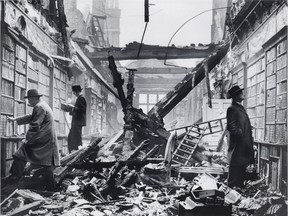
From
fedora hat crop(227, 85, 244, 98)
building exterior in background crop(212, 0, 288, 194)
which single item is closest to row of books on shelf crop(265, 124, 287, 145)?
building exterior in background crop(212, 0, 288, 194)

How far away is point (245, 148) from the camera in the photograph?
5848 millimetres

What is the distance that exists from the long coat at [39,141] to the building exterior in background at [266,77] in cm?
473

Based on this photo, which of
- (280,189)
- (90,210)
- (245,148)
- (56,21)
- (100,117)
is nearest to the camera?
(90,210)

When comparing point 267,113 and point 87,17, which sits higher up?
point 87,17

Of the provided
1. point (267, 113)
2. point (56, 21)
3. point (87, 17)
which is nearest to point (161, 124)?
point (267, 113)

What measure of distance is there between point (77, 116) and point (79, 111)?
0.16 metres

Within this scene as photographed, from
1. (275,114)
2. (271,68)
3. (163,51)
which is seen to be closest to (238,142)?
(275,114)

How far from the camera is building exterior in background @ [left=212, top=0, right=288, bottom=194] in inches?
269

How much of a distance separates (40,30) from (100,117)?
1244 cm

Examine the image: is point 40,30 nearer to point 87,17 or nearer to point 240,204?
point 240,204

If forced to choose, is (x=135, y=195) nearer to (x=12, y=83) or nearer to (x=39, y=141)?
(x=39, y=141)

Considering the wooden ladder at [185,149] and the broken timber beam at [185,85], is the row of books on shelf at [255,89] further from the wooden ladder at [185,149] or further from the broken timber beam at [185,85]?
the wooden ladder at [185,149]

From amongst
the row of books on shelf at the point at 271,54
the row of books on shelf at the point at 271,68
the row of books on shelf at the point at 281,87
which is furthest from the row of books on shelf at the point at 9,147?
the row of books on shelf at the point at 271,54

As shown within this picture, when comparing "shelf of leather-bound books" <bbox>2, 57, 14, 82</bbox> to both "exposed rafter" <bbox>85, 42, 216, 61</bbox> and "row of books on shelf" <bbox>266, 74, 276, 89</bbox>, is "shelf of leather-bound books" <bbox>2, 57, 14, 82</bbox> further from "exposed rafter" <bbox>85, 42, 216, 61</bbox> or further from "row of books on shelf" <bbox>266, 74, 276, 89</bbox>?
"exposed rafter" <bbox>85, 42, 216, 61</bbox>
